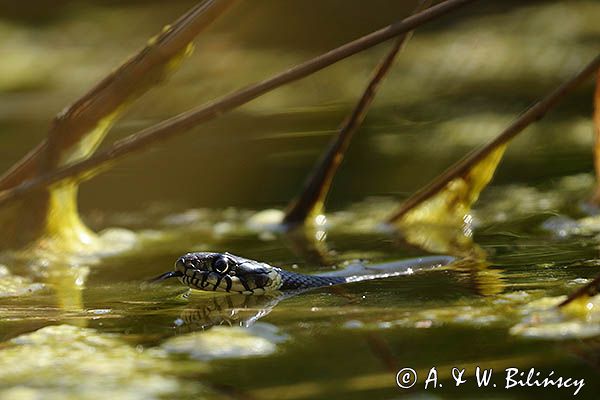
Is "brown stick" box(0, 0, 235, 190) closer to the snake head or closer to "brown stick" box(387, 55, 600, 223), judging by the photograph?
the snake head

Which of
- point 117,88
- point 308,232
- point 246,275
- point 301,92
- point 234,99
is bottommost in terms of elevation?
point 246,275

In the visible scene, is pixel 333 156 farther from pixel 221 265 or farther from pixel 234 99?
pixel 234 99

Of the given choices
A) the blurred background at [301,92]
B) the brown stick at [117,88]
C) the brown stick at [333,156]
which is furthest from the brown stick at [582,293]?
the blurred background at [301,92]

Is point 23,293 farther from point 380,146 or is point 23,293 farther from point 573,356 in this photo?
point 380,146

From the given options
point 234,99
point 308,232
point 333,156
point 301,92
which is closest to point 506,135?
point 333,156

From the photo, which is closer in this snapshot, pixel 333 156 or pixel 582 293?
pixel 582 293

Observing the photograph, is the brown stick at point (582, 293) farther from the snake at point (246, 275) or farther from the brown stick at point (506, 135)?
the brown stick at point (506, 135)
